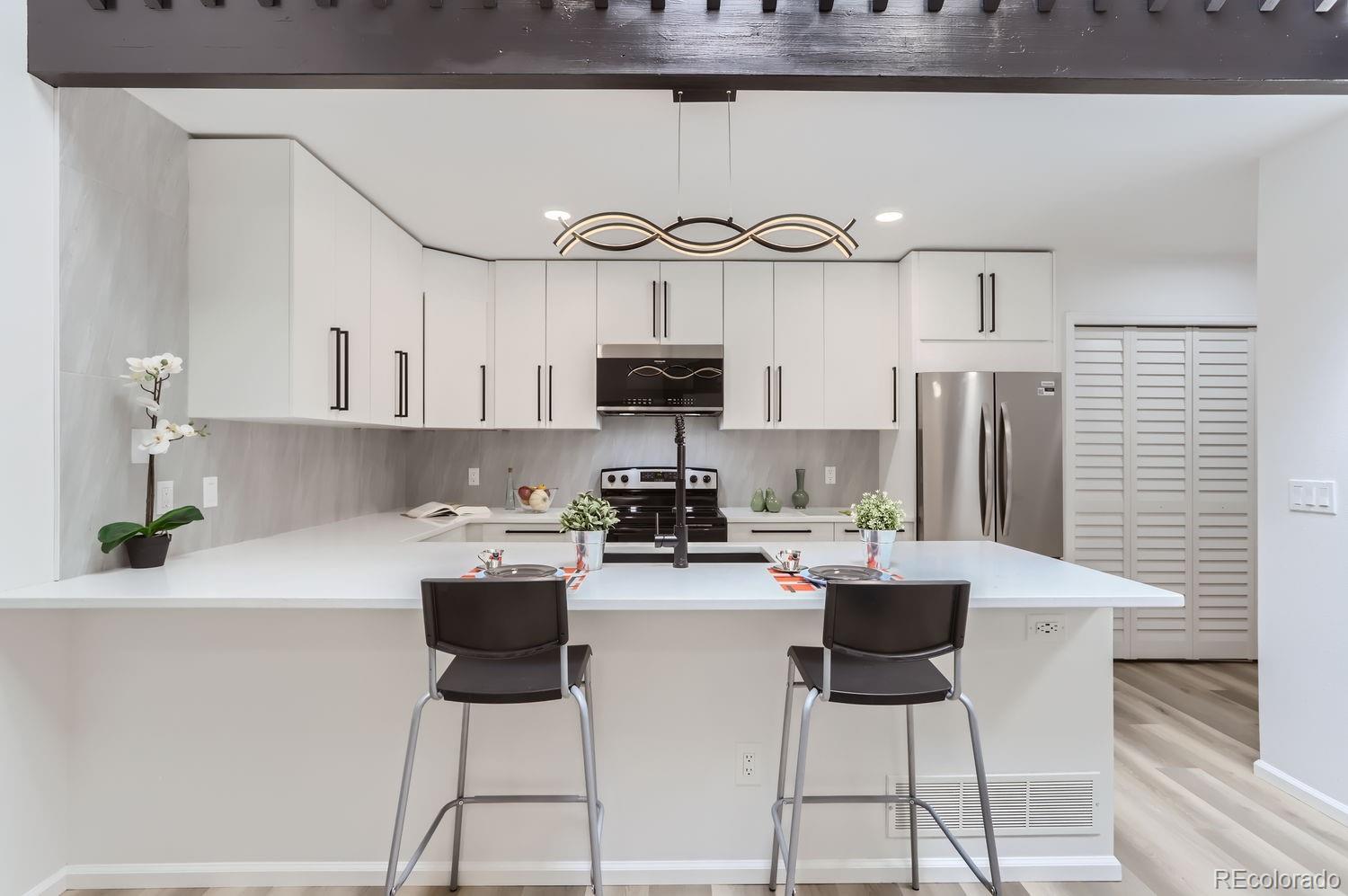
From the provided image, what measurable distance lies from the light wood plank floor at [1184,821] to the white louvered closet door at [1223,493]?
680mm

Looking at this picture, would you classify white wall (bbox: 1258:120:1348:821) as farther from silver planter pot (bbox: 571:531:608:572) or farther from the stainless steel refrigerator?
silver planter pot (bbox: 571:531:608:572)

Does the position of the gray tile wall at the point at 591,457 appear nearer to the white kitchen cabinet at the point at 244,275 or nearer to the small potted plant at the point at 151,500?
the white kitchen cabinet at the point at 244,275

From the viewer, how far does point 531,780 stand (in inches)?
82.0

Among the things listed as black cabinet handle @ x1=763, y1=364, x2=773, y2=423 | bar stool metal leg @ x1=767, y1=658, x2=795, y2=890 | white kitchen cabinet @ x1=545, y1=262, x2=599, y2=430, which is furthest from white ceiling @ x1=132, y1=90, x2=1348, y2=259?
bar stool metal leg @ x1=767, y1=658, x2=795, y2=890

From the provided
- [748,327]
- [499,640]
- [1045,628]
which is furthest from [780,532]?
[499,640]

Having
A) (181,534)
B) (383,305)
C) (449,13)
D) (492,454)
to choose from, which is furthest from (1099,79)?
(492,454)

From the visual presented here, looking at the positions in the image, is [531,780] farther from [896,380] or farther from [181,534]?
[896,380]

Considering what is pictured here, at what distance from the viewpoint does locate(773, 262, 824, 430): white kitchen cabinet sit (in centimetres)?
407

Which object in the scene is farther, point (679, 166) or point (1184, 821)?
point (679, 166)

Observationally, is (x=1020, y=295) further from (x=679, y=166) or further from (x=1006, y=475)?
(x=679, y=166)

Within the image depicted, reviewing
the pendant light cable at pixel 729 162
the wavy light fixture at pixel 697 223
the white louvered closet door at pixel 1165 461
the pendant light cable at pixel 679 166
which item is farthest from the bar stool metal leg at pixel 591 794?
the white louvered closet door at pixel 1165 461

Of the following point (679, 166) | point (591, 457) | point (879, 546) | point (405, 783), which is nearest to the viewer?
point (405, 783)

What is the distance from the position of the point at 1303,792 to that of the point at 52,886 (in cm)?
399

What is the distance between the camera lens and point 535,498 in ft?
13.7
